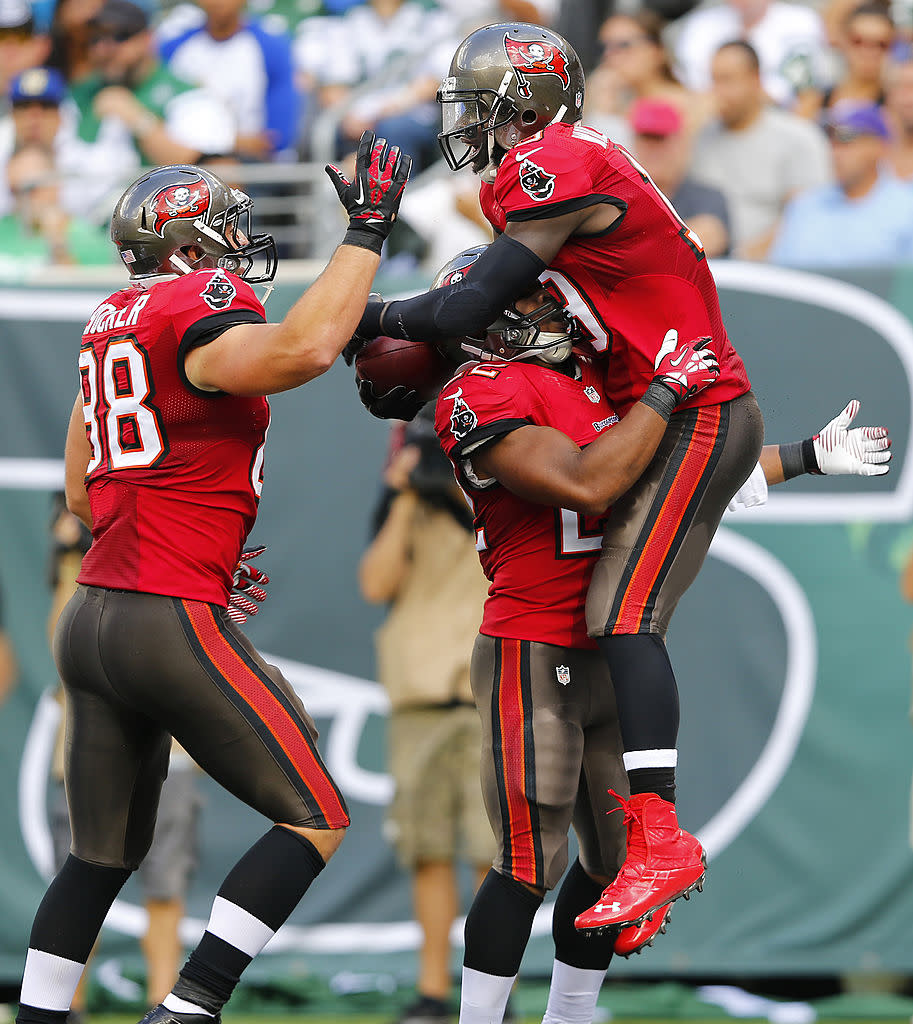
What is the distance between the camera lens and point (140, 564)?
12.8 ft

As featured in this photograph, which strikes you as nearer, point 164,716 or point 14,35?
point 164,716

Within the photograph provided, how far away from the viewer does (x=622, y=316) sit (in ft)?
12.8

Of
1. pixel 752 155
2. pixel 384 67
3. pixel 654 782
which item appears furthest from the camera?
pixel 384 67

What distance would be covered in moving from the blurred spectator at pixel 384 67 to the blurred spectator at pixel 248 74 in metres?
0.24

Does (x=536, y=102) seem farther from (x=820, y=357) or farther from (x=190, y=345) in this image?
(x=820, y=357)

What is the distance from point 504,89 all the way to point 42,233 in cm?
438

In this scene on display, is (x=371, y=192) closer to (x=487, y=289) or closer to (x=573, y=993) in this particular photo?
(x=487, y=289)

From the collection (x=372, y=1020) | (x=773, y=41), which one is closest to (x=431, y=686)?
(x=372, y=1020)

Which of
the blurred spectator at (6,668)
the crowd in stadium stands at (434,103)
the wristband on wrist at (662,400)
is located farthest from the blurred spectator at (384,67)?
the wristband on wrist at (662,400)

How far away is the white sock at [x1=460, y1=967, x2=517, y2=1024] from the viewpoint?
401cm

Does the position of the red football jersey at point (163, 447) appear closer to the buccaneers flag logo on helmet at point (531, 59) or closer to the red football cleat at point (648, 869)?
the buccaneers flag logo on helmet at point (531, 59)

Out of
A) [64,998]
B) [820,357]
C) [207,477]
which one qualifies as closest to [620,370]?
[207,477]

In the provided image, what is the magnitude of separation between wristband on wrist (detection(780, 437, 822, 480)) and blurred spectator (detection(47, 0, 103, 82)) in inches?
243

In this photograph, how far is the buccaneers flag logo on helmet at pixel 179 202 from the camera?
4.04 metres
